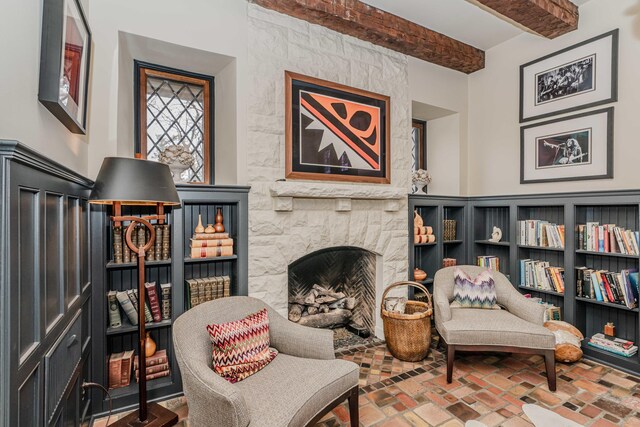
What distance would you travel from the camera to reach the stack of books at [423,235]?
343 cm

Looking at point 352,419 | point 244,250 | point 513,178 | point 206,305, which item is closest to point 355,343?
point 352,419

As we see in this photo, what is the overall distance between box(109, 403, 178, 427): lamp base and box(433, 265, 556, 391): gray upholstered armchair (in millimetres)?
1886

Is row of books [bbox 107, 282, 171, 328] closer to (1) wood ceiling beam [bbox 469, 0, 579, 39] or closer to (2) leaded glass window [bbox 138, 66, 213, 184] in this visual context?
(2) leaded glass window [bbox 138, 66, 213, 184]

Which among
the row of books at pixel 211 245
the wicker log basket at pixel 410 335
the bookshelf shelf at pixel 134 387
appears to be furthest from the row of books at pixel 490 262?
the bookshelf shelf at pixel 134 387

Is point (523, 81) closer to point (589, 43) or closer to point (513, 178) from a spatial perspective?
point (589, 43)

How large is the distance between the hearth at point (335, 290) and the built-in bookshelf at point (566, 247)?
51 centimetres

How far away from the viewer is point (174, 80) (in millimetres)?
2727

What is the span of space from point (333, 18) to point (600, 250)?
290 cm

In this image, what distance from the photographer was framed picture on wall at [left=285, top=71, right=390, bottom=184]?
272 cm

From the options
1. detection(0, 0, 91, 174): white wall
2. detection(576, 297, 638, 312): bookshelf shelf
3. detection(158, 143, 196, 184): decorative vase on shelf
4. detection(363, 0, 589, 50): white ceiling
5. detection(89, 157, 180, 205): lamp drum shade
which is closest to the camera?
detection(0, 0, 91, 174): white wall

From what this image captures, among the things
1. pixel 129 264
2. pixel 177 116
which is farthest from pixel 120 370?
pixel 177 116

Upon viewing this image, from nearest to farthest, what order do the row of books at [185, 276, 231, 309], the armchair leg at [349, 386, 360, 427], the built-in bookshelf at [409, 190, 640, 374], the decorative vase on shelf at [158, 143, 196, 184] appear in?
the armchair leg at [349, 386, 360, 427] → the row of books at [185, 276, 231, 309] → the decorative vase on shelf at [158, 143, 196, 184] → the built-in bookshelf at [409, 190, 640, 374]

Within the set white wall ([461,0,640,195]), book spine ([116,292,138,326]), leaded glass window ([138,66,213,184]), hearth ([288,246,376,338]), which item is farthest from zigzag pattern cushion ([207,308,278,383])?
white wall ([461,0,640,195])

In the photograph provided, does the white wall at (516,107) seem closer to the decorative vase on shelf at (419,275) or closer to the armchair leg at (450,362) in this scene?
the decorative vase on shelf at (419,275)
